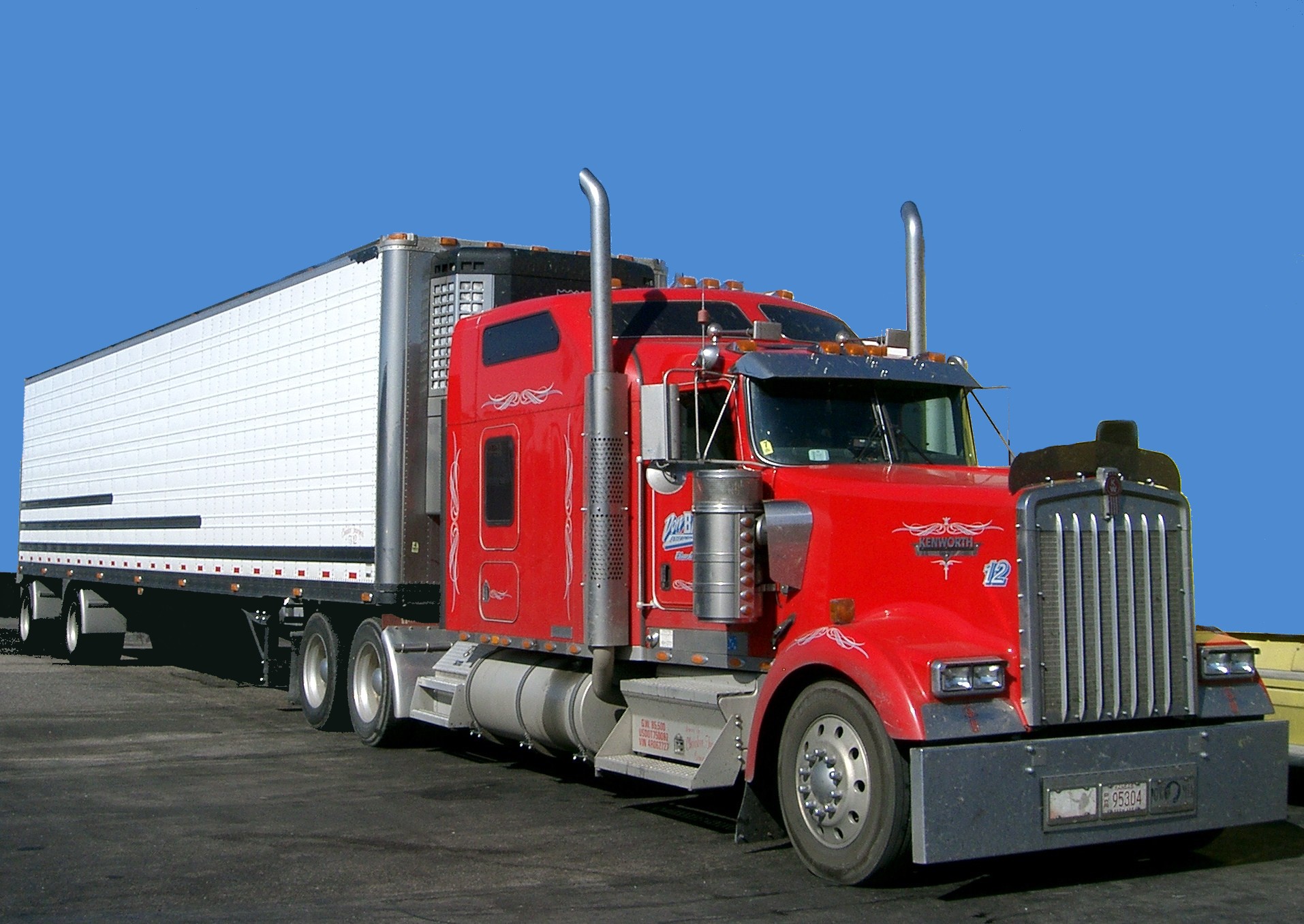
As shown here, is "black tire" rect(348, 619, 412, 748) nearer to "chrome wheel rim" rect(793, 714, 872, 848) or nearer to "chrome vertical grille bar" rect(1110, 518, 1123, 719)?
"chrome wheel rim" rect(793, 714, 872, 848)

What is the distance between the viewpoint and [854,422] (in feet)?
30.1

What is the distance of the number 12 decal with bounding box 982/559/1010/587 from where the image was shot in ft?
24.7

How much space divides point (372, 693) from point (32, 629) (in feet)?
43.8

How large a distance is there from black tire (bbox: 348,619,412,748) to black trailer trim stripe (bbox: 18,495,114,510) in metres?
8.13

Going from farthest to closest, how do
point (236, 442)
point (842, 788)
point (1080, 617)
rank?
point (236, 442), point (842, 788), point (1080, 617)

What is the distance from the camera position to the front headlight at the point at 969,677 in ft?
23.5

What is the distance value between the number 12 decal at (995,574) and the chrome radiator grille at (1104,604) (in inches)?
4.8

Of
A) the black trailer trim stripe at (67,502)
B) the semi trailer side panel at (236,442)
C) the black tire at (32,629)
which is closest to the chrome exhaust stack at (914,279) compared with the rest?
the semi trailer side panel at (236,442)

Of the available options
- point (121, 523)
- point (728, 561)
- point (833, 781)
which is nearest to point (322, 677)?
point (121, 523)

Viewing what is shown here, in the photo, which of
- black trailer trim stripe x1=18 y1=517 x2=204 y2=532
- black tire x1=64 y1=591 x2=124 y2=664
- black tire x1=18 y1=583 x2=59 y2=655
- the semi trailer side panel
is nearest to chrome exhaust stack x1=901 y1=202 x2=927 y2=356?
the semi trailer side panel

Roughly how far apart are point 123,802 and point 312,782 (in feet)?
4.53

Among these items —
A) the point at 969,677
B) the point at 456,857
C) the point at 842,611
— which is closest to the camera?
the point at 969,677

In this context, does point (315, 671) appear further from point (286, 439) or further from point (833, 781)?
point (833, 781)

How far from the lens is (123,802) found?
33.6 feet
